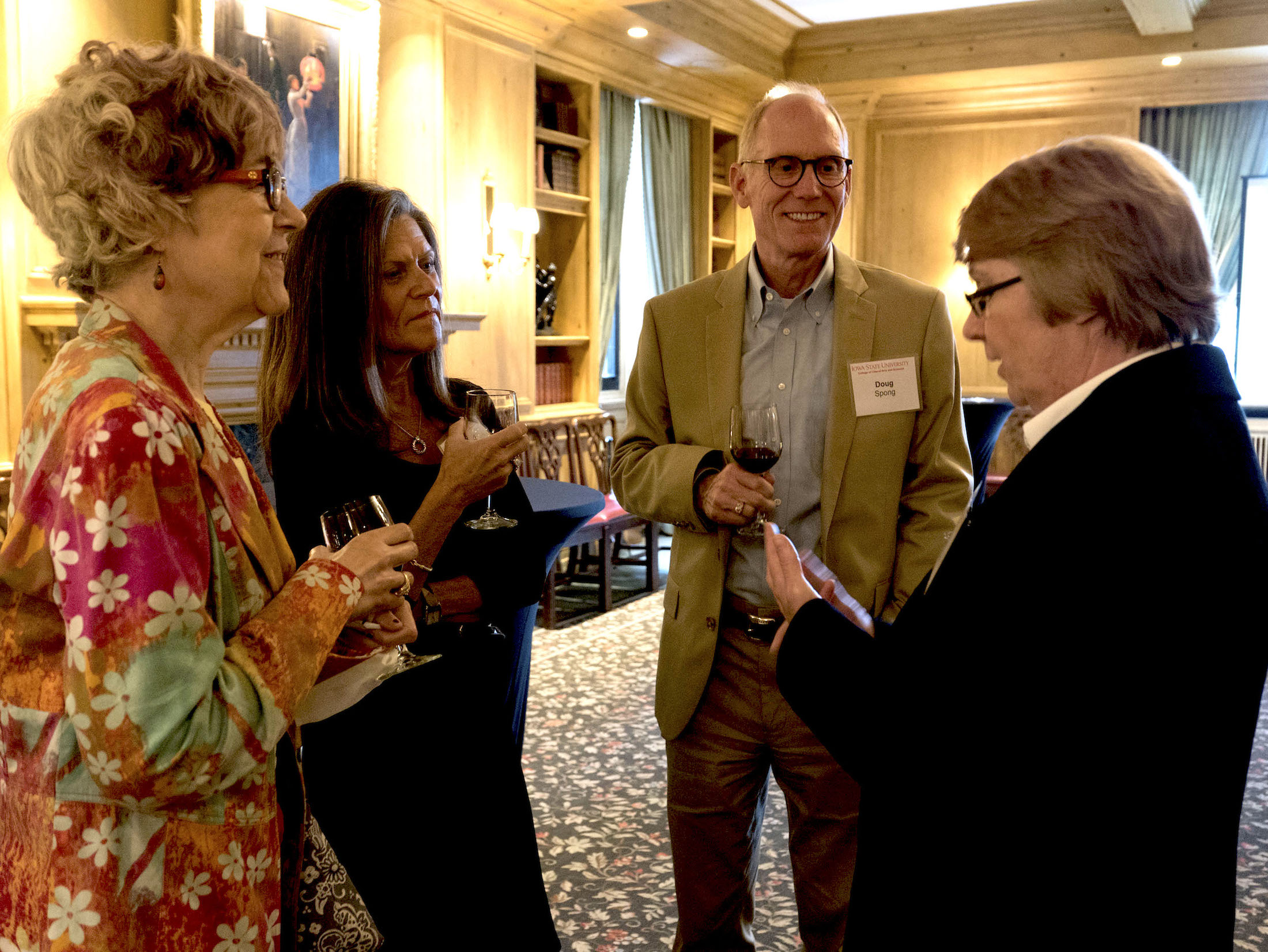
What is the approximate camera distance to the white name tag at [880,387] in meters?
2.03

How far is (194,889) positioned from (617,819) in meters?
2.53

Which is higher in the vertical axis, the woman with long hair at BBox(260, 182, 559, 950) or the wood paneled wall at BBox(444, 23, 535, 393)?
the wood paneled wall at BBox(444, 23, 535, 393)

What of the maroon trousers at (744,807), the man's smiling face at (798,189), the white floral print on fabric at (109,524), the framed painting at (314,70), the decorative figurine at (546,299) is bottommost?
the maroon trousers at (744,807)

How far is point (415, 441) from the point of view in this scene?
2.03m

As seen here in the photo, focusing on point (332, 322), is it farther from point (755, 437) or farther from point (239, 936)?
point (239, 936)

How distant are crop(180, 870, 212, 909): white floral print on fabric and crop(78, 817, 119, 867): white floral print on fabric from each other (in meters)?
0.08

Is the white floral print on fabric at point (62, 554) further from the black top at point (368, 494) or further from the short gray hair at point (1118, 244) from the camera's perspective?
the short gray hair at point (1118, 244)

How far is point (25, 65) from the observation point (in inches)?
149

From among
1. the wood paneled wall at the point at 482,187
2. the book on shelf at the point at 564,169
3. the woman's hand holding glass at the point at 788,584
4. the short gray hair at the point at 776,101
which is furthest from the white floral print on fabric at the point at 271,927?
the book on shelf at the point at 564,169

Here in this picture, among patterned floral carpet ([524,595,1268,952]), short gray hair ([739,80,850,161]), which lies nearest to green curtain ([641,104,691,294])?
patterned floral carpet ([524,595,1268,952])

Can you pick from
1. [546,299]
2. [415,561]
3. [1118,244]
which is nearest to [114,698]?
[415,561]

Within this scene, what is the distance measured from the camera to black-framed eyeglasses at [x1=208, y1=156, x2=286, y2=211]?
1.20 meters

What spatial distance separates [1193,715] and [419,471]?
135 cm

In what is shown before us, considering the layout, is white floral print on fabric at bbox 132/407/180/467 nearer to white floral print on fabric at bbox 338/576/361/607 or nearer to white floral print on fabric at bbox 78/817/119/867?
white floral print on fabric at bbox 338/576/361/607
